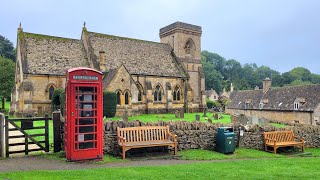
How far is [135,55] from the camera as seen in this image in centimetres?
4225

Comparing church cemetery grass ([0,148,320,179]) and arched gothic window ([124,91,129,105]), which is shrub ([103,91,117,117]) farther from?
church cemetery grass ([0,148,320,179])

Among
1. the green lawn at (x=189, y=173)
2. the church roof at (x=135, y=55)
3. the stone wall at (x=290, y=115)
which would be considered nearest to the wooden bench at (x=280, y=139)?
the green lawn at (x=189, y=173)

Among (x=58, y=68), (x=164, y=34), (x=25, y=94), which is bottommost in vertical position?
(x=25, y=94)

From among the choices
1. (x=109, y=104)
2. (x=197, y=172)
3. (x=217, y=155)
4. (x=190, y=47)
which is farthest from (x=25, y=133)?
(x=190, y=47)

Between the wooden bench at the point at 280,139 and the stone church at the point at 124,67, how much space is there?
2012 cm

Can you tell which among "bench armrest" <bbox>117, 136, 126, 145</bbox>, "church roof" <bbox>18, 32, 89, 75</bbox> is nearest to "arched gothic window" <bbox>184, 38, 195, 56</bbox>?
"church roof" <bbox>18, 32, 89, 75</bbox>

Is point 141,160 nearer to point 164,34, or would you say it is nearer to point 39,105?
point 39,105

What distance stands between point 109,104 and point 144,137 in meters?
17.6

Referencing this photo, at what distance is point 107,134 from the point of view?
1244 cm

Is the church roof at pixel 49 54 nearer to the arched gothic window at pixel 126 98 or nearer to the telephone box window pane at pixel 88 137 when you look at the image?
the arched gothic window at pixel 126 98

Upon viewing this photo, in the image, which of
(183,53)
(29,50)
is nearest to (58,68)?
(29,50)

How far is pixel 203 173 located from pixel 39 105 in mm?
28676

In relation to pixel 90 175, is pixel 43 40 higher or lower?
higher

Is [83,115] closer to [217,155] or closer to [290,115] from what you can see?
[217,155]
